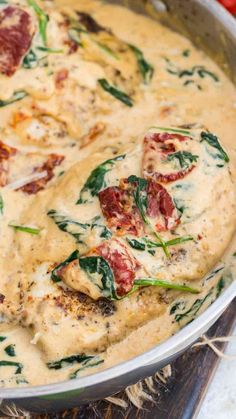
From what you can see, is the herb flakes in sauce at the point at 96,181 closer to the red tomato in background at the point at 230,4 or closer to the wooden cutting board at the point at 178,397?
the wooden cutting board at the point at 178,397

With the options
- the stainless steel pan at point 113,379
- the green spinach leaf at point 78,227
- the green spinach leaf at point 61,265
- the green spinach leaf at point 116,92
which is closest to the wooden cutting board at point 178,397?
the stainless steel pan at point 113,379

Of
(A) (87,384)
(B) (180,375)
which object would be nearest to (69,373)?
(A) (87,384)

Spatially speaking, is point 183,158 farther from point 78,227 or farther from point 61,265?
point 61,265

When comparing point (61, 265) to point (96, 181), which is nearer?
point (61, 265)

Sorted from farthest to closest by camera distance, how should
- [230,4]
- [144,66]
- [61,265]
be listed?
[230,4] → [144,66] → [61,265]

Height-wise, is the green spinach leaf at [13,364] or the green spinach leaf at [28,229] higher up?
the green spinach leaf at [28,229]

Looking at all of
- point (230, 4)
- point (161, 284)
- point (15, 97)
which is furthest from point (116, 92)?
point (161, 284)

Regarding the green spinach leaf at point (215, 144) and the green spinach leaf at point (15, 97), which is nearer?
the green spinach leaf at point (215, 144)

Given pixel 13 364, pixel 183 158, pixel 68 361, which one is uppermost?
pixel 183 158

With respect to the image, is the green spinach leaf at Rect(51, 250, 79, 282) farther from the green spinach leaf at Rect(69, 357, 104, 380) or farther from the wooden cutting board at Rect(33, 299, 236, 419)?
the wooden cutting board at Rect(33, 299, 236, 419)
